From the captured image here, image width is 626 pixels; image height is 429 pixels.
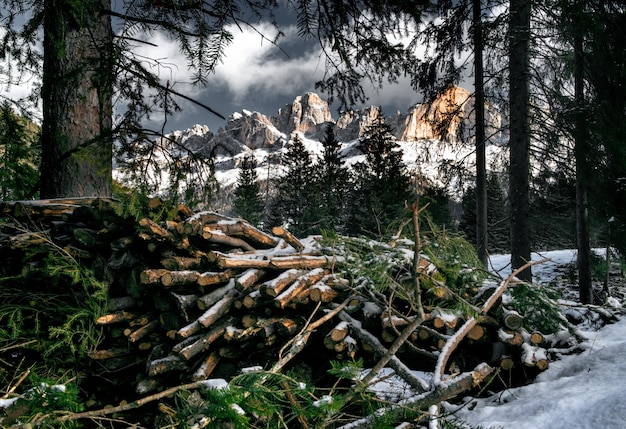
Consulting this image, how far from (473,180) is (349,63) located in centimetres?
664

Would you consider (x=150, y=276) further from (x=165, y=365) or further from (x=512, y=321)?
(x=512, y=321)

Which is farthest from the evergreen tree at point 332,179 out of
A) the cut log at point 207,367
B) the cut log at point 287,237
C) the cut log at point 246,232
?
the cut log at point 207,367

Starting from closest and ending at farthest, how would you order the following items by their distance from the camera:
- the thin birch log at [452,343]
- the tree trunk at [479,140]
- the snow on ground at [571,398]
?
the snow on ground at [571,398], the thin birch log at [452,343], the tree trunk at [479,140]

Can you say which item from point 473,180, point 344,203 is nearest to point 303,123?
point 344,203

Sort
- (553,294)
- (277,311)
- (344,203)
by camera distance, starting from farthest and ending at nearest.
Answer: (344,203)
(553,294)
(277,311)

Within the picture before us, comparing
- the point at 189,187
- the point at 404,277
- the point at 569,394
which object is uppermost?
the point at 189,187

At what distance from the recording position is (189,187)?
2844 mm

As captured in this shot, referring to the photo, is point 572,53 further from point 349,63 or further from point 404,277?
point 404,277

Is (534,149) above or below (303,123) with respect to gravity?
below

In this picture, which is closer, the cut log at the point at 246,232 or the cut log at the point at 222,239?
the cut log at the point at 222,239

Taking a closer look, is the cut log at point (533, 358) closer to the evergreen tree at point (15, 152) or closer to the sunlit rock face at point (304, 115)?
the evergreen tree at point (15, 152)

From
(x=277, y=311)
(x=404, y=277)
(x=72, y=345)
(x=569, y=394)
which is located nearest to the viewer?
(x=569, y=394)

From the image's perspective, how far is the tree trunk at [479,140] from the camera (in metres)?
8.43

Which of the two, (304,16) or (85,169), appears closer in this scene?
(304,16)
